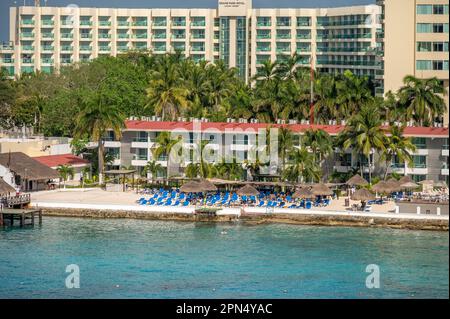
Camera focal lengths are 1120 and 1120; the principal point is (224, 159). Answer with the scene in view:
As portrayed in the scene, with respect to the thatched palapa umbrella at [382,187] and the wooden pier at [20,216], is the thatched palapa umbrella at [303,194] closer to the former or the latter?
the thatched palapa umbrella at [382,187]

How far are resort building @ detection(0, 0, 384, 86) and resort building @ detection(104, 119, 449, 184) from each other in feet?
151

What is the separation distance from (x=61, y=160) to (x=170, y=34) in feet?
185

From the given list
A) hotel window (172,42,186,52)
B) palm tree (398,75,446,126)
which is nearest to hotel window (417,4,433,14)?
palm tree (398,75,446,126)

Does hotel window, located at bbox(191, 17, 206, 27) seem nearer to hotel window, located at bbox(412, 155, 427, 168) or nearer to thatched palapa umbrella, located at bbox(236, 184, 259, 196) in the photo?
hotel window, located at bbox(412, 155, 427, 168)

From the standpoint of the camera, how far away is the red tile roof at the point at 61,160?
261 ft

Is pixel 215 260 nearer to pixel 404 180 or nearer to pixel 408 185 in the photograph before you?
pixel 408 185

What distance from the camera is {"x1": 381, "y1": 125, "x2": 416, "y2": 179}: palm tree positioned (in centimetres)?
7288

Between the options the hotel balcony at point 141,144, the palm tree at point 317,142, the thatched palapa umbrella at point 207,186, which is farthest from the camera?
the hotel balcony at point 141,144

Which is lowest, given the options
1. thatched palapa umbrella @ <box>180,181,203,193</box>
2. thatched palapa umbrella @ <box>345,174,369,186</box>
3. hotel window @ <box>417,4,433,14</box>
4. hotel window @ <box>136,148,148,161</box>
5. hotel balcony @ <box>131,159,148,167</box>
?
thatched palapa umbrella @ <box>180,181,203,193</box>

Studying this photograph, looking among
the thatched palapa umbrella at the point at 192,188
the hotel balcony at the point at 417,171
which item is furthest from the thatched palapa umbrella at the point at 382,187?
the thatched palapa umbrella at the point at 192,188

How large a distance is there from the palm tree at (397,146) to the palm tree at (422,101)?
8.91 metres

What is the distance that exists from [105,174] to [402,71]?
88.6ft

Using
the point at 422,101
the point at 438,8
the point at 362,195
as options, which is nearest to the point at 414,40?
the point at 438,8
